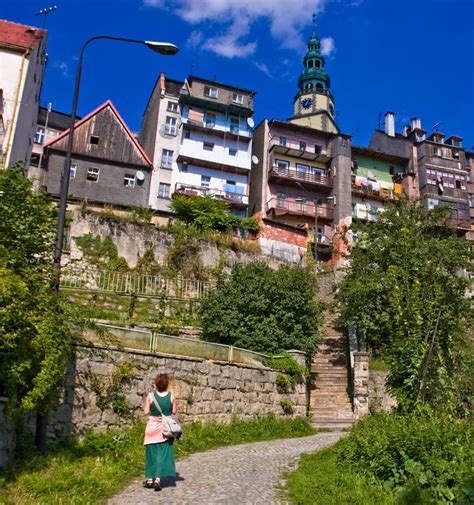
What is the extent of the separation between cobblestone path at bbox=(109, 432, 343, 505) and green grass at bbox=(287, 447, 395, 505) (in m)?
0.34

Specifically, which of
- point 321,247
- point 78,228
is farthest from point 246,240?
point 321,247

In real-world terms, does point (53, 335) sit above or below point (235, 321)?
below

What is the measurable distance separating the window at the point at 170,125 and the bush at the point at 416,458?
1536 inches

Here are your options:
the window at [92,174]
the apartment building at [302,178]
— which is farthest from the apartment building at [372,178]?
the window at [92,174]

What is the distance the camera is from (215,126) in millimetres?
46250

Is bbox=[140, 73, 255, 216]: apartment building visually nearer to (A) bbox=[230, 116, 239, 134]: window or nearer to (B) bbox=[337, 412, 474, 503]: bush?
(A) bbox=[230, 116, 239, 134]: window

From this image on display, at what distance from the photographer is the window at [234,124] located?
154 feet

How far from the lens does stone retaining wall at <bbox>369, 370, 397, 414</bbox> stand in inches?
720

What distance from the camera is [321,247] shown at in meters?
46.1

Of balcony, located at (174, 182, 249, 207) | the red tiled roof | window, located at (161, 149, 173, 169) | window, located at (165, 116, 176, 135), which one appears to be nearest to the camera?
the red tiled roof

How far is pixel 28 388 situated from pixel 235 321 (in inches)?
440

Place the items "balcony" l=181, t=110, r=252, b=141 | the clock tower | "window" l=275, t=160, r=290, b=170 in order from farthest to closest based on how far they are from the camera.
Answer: the clock tower → "window" l=275, t=160, r=290, b=170 → "balcony" l=181, t=110, r=252, b=141

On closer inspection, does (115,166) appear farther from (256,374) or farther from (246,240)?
(256,374)

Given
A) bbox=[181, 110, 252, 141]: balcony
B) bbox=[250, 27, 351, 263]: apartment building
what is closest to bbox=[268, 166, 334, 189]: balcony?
bbox=[250, 27, 351, 263]: apartment building
